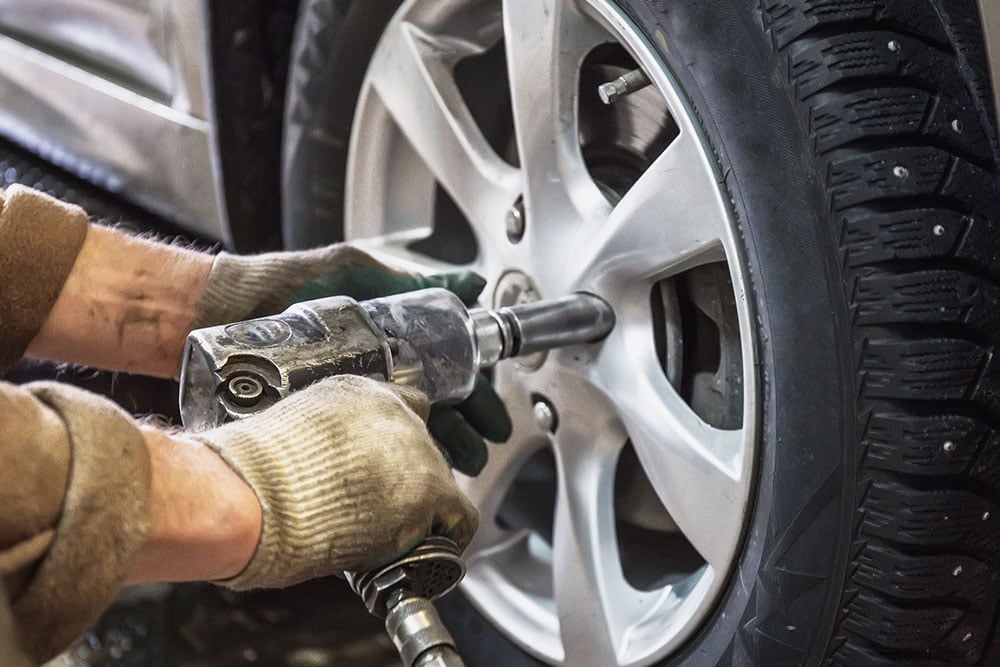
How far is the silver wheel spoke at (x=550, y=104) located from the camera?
1.12 meters

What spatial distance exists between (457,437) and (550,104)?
367mm

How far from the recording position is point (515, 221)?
Answer: 49.5 inches

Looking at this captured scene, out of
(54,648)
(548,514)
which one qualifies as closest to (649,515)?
(548,514)

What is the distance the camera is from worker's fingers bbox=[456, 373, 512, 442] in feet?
4.01

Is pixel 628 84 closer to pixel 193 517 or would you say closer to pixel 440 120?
pixel 440 120

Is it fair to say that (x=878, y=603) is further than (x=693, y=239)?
No

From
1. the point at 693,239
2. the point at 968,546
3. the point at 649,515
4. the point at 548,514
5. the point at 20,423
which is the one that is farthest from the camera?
the point at 548,514

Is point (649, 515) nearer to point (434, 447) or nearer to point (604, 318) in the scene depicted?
point (604, 318)

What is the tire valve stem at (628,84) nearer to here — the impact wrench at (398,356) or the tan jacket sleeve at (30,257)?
the impact wrench at (398,356)

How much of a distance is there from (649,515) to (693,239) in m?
0.37

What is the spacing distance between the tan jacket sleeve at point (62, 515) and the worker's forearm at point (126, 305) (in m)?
0.49

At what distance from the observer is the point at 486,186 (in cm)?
131

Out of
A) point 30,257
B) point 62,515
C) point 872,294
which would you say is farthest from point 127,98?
point 872,294

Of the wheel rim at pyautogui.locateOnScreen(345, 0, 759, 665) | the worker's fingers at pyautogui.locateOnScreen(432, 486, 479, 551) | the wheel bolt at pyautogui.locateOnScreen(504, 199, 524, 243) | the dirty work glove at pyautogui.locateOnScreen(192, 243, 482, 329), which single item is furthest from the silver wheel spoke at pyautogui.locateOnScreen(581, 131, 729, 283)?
the worker's fingers at pyautogui.locateOnScreen(432, 486, 479, 551)
